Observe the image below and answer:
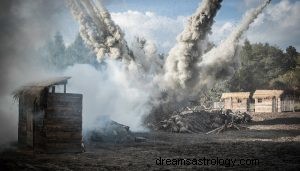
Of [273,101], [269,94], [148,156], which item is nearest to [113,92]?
[148,156]

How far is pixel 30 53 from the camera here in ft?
101

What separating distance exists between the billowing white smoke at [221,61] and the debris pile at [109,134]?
1591 centimetres

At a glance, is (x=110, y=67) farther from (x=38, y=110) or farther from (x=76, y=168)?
(x=76, y=168)

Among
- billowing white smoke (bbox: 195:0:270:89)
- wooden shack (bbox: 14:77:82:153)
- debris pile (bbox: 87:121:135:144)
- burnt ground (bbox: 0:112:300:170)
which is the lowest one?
burnt ground (bbox: 0:112:300:170)

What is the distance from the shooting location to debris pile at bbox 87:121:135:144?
24312 mm

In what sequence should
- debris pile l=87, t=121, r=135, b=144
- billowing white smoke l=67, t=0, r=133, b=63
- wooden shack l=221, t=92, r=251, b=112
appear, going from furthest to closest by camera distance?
wooden shack l=221, t=92, r=251, b=112 < billowing white smoke l=67, t=0, r=133, b=63 < debris pile l=87, t=121, r=135, b=144

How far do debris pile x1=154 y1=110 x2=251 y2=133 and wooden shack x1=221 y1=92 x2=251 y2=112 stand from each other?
2285cm

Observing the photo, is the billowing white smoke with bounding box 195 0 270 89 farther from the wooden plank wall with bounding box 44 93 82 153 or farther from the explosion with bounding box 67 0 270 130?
the wooden plank wall with bounding box 44 93 82 153

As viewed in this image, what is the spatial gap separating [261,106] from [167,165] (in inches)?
2037

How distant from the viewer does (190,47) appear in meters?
36.4

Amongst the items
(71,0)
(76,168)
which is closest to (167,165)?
(76,168)

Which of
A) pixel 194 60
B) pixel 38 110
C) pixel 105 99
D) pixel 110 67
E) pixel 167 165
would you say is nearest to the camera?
pixel 167 165

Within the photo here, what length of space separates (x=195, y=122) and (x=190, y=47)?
7.62 m

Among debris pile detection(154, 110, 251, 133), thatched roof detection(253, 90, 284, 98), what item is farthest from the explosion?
thatched roof detection(253, 90, 284, 98)
